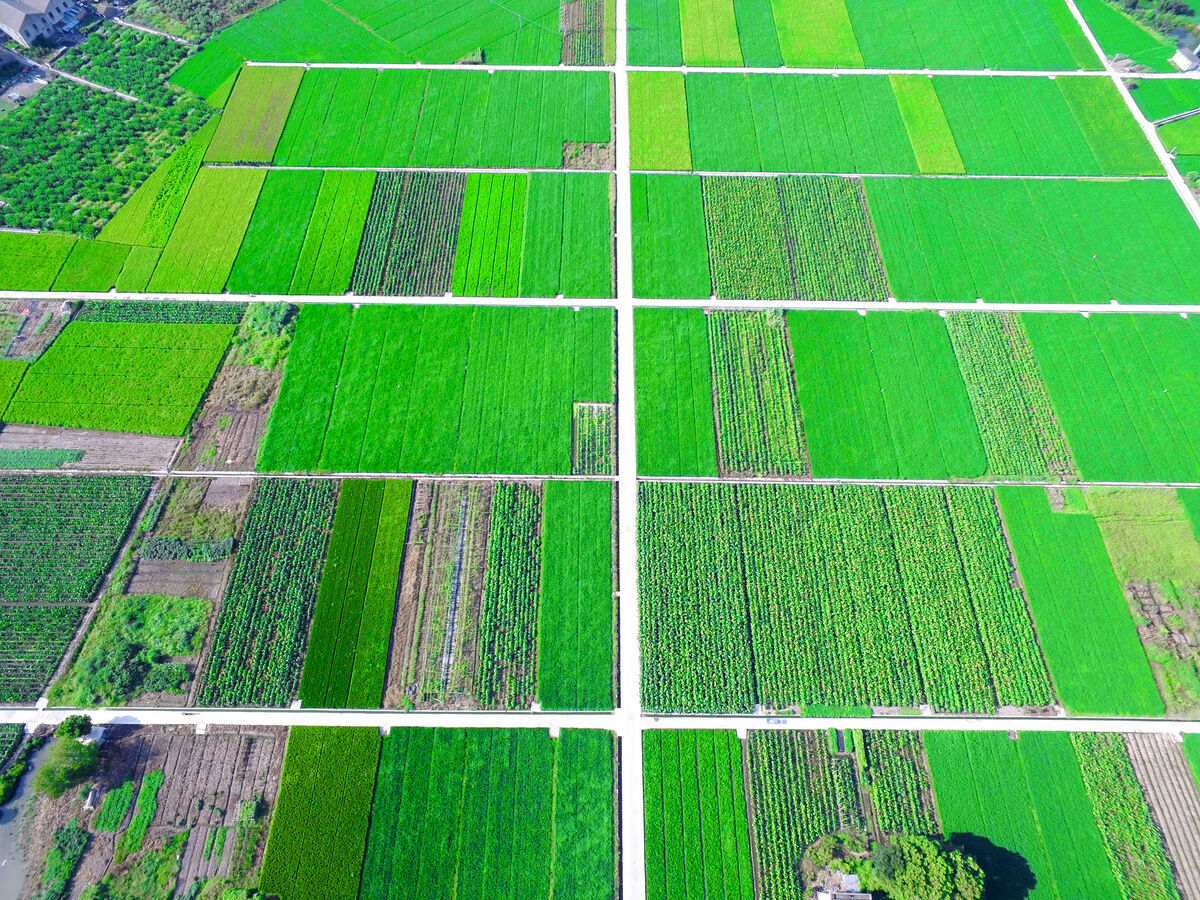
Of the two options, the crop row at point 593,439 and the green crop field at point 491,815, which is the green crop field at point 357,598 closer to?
the green crop field at point 491,815

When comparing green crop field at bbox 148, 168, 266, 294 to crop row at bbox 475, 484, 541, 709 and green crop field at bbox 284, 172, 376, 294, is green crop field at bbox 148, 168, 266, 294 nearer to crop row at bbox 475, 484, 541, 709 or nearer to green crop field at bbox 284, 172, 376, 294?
green crop field at bbox 284, 172, 376, 294

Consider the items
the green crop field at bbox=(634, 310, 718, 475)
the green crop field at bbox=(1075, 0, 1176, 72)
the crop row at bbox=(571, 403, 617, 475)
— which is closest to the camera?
the crop row at bbox=(571, 403, 617, 475)

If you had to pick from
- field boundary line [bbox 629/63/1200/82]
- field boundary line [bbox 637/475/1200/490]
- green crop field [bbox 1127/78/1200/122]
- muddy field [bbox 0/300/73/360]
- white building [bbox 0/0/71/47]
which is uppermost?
white building [bbox 0/0/71/47]

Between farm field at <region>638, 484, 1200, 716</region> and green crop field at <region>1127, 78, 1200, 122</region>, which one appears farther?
green crop field at <region>1127, 78, 1200, 122</region>

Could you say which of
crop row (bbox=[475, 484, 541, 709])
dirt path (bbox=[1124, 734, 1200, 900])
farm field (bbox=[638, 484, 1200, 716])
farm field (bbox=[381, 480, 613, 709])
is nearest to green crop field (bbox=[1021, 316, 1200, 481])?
farm field (bbox=[638, 484, 1200, 716])

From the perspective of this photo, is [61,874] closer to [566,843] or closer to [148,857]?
[148,857]

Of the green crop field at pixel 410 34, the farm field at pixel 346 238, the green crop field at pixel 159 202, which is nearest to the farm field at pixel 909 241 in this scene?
the farm field at pixel 346 238

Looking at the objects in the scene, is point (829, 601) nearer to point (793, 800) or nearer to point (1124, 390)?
point (793, 800)
